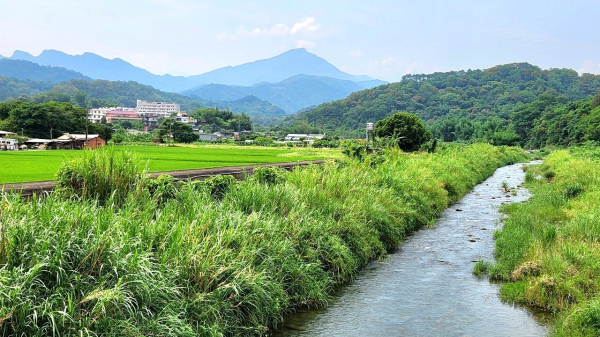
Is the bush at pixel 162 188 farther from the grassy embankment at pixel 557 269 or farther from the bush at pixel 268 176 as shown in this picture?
the grassy embankment at pixel 557 269

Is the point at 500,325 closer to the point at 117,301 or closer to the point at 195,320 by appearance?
the point at 195,320

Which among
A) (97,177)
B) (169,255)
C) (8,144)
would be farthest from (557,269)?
(8,144)

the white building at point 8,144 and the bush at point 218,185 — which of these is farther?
the white building at point 8,144

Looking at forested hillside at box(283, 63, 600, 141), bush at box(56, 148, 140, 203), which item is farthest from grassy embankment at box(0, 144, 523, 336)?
forested hillside at box(283, 63, 600, 141)

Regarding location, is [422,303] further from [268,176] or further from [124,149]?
[124,149]

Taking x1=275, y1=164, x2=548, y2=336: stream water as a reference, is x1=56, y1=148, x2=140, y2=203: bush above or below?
above

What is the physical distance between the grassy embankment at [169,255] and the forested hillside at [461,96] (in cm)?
11433

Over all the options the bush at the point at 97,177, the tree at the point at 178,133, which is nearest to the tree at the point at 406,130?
the bush at the point at 97,177

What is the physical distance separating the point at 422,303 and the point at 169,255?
5930 mm

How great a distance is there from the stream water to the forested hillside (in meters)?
112

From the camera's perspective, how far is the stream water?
30.4ft

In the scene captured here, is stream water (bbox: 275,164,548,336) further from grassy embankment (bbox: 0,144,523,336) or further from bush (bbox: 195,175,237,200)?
bush (bbox: 195,175,237,200)

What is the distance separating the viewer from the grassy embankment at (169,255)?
6215 mm

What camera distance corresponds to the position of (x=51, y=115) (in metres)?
76.3
